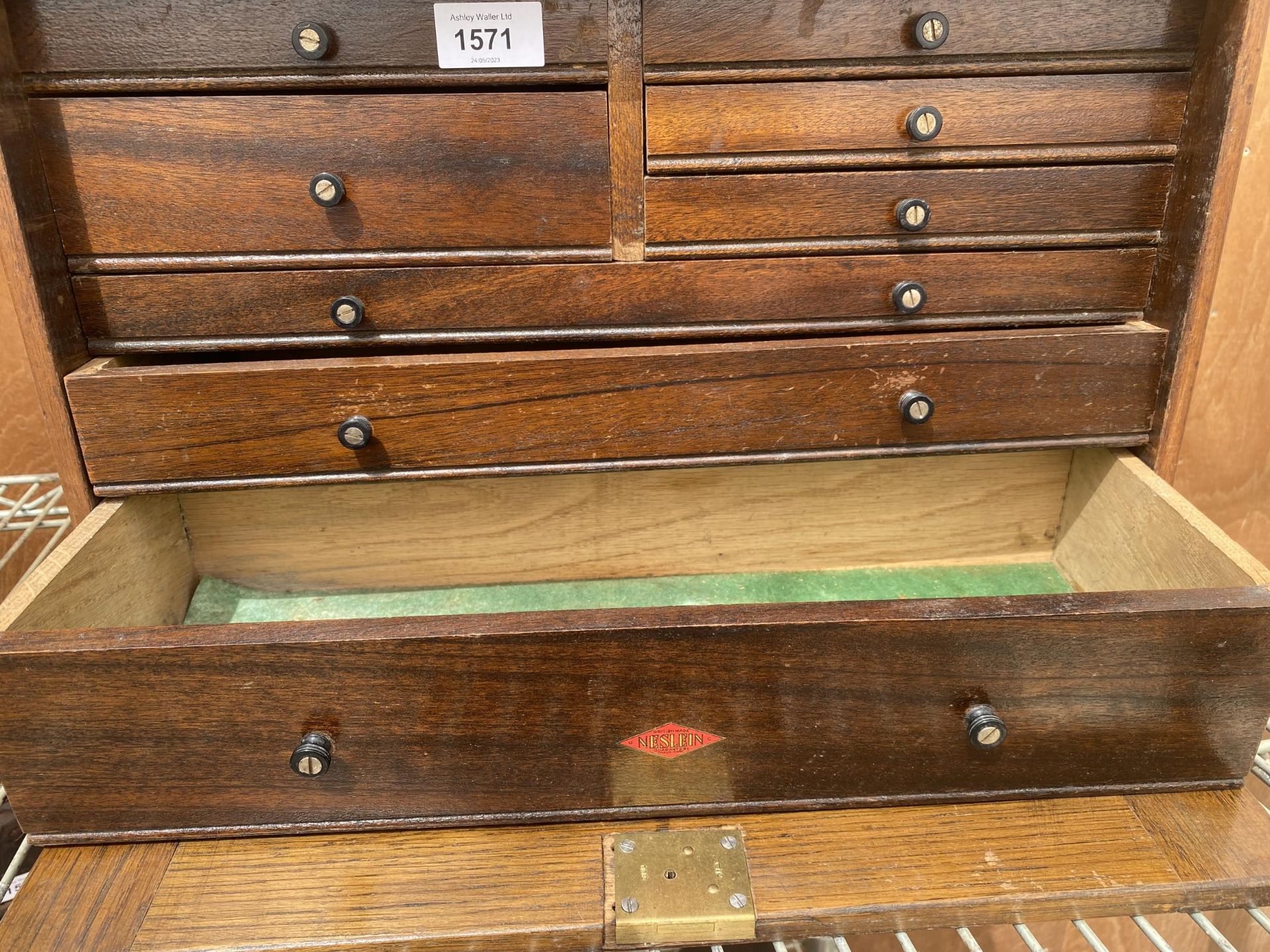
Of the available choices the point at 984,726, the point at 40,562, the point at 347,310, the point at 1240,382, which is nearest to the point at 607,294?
the point at 347,310

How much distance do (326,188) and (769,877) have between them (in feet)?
2.65

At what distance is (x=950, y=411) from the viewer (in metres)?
1.09

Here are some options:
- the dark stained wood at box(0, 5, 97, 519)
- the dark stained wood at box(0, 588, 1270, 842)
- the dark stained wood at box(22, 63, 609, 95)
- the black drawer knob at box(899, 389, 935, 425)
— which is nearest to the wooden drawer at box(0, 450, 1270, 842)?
the dark stained wood at box(0, 588, 1270, 842)

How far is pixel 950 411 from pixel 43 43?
103 centimetres

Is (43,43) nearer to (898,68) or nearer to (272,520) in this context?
(272,520)

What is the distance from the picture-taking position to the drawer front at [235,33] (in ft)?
2.91

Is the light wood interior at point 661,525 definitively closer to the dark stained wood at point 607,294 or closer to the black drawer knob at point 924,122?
the dark stained wood at point 607,294

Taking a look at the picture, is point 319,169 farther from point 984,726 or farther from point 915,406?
point 984,726

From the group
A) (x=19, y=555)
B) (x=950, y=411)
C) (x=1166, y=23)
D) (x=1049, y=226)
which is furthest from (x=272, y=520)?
(x=1166, y=23)

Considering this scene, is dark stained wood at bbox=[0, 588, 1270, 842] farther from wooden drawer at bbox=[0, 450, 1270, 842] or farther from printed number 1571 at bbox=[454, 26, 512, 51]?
printed number 1571 at bbox=[454, 26, 512, 51]

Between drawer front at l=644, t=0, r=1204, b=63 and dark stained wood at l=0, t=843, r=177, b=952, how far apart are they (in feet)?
3.09

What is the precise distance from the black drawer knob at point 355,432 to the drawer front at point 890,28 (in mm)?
493

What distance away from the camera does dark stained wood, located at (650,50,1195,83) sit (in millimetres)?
951

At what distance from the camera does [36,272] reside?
0.93 metres
